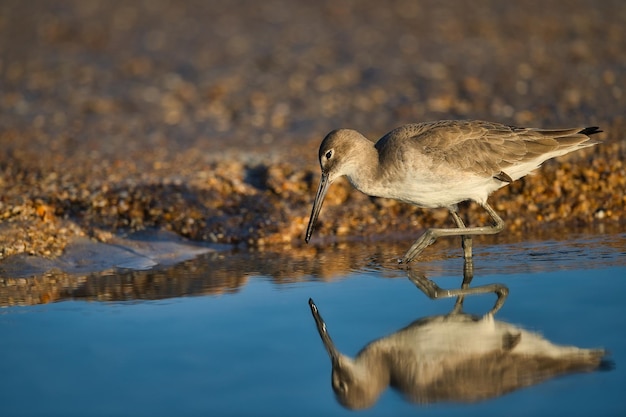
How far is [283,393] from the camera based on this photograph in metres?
5.46

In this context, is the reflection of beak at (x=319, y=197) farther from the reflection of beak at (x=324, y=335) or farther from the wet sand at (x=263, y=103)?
the reflection of beak at (x=324, y=335)

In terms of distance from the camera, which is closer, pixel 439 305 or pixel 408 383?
pixel 408 383

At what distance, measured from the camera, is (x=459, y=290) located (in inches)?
295

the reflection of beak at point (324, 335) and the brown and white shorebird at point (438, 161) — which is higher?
the brown and white shorebird at point (438, 161)

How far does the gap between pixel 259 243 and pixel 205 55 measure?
7554 millimetres

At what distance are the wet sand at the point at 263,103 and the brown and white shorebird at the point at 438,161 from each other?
1.36m

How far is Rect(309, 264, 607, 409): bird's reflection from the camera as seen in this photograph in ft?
17.9

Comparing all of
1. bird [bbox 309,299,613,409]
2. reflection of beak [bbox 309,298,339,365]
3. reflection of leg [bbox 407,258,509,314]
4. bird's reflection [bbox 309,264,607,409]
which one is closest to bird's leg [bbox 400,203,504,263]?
reflection of leg [bbox 407,258,509,314]

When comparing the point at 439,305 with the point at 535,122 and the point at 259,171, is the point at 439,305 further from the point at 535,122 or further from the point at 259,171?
the point at 535,122

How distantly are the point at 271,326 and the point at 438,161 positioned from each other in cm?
247

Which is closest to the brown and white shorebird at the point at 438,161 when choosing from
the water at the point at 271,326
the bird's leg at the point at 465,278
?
the bird's leg at the point at 465,278

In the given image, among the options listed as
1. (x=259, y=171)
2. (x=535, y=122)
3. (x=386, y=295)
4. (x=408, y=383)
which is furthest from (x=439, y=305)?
(x=535, y=122)

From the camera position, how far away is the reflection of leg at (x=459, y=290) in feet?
23.3

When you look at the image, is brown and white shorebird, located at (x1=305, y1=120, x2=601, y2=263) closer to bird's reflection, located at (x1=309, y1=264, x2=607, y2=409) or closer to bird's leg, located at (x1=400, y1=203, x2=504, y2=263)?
bird's leg, located at (x1=400, y1=203, x2=504, y2=263)
